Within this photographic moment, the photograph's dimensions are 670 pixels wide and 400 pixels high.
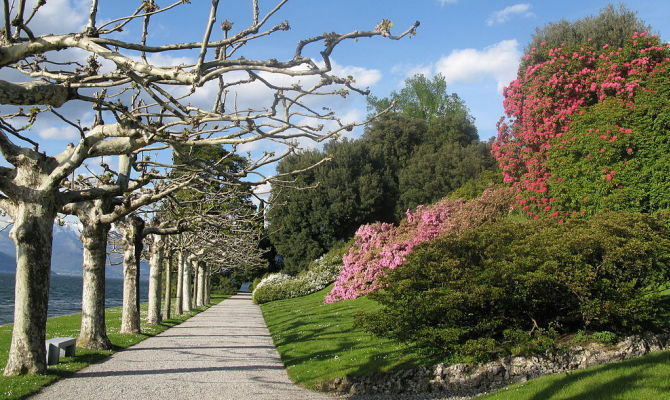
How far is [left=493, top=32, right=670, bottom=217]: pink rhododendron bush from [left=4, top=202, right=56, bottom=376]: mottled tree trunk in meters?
13.1

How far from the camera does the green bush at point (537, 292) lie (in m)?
9.66

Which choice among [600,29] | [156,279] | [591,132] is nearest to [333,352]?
[156,279]

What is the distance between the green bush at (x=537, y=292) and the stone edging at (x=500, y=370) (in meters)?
0.24

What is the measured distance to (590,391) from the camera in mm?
7055

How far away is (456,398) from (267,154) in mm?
5815

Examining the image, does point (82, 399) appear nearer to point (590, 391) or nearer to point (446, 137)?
point (590, 391)

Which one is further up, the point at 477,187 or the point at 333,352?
the point at 477,187

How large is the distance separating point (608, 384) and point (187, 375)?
741cm

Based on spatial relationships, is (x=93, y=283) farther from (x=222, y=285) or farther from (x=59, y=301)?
(x=222, y=285)

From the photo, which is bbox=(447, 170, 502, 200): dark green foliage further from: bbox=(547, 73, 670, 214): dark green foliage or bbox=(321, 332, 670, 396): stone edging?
bbox=(321, 332, 670, 396): stone edging

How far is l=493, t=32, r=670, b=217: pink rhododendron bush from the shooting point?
1673 cm

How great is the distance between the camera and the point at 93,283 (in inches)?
537

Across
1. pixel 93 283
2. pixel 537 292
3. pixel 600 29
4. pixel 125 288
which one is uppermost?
pixel 600 29

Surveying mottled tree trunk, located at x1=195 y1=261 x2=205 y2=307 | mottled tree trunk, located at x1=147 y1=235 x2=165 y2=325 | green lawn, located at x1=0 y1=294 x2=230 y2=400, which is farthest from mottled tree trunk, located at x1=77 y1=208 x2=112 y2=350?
mottled tree trunk, located at x1=195 y1=261 x2=205 y2=307
